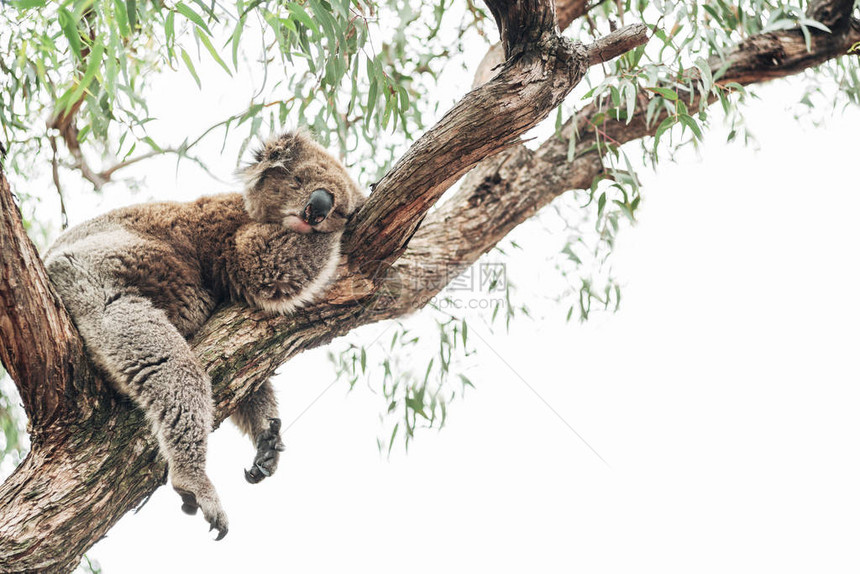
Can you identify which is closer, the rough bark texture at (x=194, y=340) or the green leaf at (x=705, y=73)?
the rough bark texture at (x=194, y=340)

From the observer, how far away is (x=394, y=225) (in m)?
2.07

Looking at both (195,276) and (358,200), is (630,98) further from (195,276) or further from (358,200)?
(195,276)

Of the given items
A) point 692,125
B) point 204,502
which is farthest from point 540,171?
point 204,502

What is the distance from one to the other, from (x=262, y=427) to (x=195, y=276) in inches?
23.2

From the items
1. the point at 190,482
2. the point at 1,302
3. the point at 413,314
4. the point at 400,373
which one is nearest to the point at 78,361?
the point at 1,302

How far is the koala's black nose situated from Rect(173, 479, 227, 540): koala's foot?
2.91 feet

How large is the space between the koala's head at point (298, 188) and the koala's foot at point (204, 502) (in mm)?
891

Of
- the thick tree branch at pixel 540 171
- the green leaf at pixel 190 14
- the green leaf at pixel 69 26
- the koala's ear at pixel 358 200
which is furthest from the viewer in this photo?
the thick tree branch at pixel 540 171

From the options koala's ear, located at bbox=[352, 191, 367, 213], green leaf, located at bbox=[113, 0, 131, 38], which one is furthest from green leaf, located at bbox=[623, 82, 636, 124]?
green leaf, located at bbox=[113, 0, 131, 38]

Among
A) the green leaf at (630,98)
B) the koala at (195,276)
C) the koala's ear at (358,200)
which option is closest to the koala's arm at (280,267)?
the koala at (195,276)

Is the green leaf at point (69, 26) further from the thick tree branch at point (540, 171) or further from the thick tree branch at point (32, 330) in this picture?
the thick tree branch at point (540, 171)

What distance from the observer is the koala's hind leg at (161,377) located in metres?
1.87

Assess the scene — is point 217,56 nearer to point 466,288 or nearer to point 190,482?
point 190,482

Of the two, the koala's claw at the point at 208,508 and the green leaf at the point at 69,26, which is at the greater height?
the green leaf at the point at 69,26
